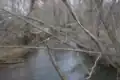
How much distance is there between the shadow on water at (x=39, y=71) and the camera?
1943 millimetres

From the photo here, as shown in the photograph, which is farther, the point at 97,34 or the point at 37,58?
the point at 37,58

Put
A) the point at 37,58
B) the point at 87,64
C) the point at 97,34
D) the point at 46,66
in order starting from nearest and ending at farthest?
the point at 97,34 < the point at 87,64 < the point at 46,66 < the point at 37,58

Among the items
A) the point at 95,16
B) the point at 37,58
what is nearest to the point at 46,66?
the point at 37,58

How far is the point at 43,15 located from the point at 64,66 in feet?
1.97

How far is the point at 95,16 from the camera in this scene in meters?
1.86

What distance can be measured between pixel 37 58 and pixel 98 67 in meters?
0.76

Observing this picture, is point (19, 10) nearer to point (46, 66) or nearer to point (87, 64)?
point (46, 66)

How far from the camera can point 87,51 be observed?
5.46ft

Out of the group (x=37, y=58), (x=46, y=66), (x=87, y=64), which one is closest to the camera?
(x=87, y=64)

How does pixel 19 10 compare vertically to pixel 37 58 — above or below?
above

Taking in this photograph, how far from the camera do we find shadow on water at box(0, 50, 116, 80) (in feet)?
6.38

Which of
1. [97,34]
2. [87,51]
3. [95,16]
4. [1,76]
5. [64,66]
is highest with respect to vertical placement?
[95,16]

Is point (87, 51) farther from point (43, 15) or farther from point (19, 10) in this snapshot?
point (19, 10)

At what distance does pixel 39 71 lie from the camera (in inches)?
86.4
